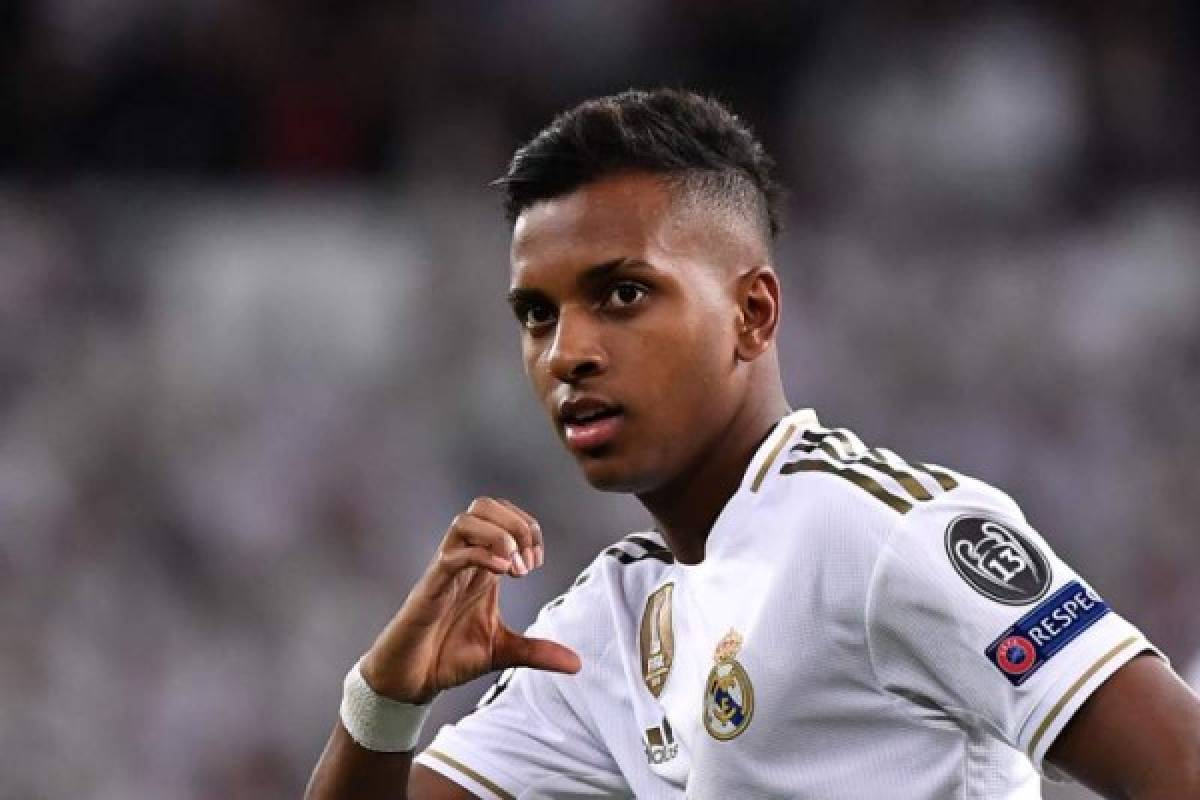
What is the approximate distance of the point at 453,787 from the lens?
A: 3.35 m

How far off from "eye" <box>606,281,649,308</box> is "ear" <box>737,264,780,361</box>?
7.5 inches

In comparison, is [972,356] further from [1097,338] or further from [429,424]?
[429,424]

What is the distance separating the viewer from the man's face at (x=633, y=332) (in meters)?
2.84

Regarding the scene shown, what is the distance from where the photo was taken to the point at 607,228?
288cm

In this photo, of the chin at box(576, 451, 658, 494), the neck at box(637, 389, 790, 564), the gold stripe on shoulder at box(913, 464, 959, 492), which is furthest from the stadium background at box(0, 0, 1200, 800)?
the gold stripe on shoulder at box(913, 464, 959, 492)

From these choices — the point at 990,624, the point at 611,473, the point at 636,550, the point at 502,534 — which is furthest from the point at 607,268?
the point at 990,624

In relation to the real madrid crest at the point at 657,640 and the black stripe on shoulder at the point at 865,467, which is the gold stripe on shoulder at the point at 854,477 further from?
the real madrid crest at the point at 657,640

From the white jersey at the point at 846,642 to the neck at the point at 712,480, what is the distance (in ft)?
0.17

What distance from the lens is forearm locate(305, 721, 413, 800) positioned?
3.19 metres

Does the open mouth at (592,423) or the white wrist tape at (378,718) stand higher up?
the open mouth at (592,423)

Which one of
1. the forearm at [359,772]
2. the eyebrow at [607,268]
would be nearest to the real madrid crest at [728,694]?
the eyebrow at [607,268]

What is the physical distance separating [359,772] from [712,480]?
76 centimetres

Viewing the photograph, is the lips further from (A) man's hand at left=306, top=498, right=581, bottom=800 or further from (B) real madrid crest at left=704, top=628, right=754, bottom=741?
(B) real madrid crest at left=704, top=628, right=754, bottom=741

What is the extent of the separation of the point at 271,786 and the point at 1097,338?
4100 millimetres
